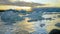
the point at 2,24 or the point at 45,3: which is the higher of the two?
the point at 45,3

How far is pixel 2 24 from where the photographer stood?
4.77 ft

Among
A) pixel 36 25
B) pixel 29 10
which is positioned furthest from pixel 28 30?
pixel 29 10

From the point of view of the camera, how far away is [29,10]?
150 cm

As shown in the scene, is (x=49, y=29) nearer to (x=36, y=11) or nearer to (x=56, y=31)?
(x=56, y=31)

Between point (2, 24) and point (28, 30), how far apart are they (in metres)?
0.36

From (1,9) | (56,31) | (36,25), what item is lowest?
(56,31)

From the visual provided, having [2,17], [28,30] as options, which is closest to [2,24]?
[2,17]

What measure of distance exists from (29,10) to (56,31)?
0.47 meters

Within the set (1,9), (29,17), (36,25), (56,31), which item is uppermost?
(1,9)

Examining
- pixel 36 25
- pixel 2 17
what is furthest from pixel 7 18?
pixel 36 25

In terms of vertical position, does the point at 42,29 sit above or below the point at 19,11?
below

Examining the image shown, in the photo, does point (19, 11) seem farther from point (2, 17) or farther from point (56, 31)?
point (56, 31)

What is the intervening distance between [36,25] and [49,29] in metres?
0.19

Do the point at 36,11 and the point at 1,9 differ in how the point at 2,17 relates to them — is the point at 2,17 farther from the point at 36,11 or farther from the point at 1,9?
the point at 36,11
